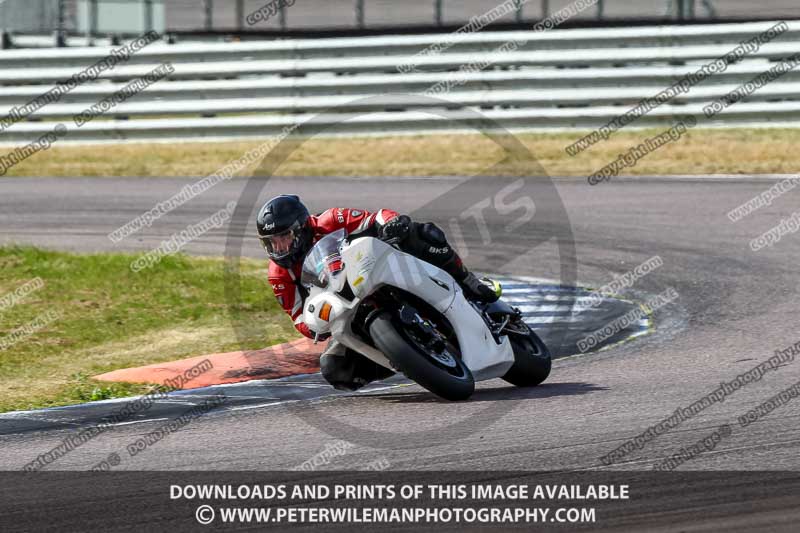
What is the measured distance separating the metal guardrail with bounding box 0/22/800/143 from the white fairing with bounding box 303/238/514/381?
1215 centimetres

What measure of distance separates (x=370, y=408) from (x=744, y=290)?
16.0ft

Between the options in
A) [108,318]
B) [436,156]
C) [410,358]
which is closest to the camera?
[410,358]

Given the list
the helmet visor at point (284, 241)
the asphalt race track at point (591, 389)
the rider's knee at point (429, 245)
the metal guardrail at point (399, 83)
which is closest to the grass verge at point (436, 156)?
the metal guardrail at point (399, 83)

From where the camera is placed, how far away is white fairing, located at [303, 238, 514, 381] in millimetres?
7262

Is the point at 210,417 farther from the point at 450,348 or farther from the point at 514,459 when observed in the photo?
the point at 514,459

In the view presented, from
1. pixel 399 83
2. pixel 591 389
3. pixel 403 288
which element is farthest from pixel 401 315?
pixel 399 83

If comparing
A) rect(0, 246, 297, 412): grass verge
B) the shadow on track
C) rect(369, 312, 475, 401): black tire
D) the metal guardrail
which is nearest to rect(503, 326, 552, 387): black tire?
the shadow on track

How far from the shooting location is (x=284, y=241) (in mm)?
7660

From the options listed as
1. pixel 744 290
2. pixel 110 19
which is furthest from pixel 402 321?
pixel 110 19

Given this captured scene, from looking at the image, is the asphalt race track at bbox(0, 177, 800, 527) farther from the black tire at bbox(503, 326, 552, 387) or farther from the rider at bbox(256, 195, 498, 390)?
the rider at bbox(256, 195, 498, 390)

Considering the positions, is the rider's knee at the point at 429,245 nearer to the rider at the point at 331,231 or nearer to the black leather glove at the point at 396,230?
the rider at the point at 331,231

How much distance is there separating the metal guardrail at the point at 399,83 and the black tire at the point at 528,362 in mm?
11581

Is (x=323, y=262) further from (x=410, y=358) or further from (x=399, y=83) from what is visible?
(x=399, y=83)

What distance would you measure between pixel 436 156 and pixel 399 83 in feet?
4.77
